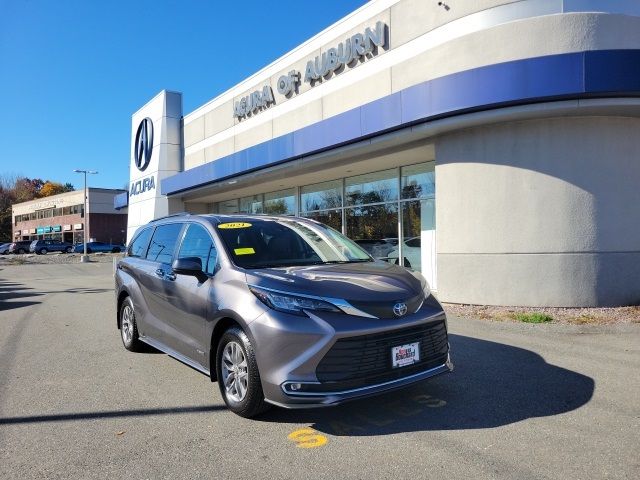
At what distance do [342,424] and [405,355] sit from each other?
74 cm

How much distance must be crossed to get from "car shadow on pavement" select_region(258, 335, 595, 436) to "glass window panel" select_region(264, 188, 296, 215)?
13855 mm

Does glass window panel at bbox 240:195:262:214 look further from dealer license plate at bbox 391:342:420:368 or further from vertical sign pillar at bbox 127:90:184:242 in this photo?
dealer license plate at bbox 391:342:420:368

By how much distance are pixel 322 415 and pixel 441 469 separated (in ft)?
4.00

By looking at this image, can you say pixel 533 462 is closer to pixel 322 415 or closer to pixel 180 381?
pixel 322 415

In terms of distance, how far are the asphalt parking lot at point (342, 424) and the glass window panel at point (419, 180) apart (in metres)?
7.16

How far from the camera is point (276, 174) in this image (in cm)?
1600

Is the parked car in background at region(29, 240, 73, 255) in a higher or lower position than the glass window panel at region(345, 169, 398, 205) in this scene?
lower

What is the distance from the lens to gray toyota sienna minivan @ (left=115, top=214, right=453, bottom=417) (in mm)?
3682

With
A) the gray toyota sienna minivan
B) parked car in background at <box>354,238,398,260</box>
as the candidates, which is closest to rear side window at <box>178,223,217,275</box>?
the gray toyota sienna minivan

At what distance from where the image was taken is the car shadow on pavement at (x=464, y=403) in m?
3.94

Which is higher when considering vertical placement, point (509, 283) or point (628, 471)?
point (509, 283)

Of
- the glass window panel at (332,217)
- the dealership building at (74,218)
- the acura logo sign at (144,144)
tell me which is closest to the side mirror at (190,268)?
the glass window panel at (332,217)

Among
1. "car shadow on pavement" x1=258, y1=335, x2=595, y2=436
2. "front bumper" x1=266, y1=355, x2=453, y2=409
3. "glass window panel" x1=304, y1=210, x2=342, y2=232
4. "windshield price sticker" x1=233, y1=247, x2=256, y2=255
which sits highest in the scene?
"glass window panel" x1=304, y1=210, x2=342, y2=232

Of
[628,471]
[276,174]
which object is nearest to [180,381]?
[628,471]
